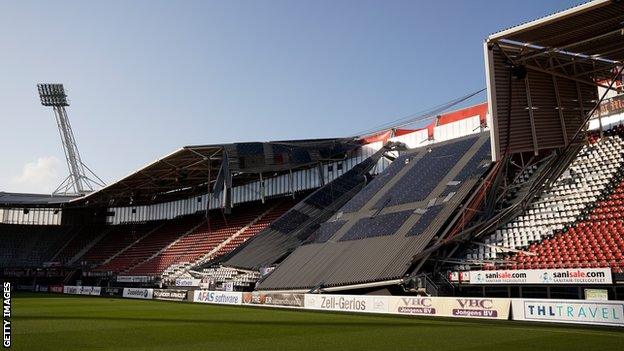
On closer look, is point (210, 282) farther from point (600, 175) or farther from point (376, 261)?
point (600, 175)

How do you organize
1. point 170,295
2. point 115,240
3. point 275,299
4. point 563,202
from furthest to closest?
point 115,240 < point 170,295 < point 275,299 < point 563,202

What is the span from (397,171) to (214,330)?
30.6m

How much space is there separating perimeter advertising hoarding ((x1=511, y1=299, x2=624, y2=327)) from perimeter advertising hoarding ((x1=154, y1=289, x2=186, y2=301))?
28.8 meters

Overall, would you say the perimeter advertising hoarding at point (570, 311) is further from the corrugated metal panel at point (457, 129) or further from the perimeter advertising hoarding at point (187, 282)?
the perimeter advertising hoarding at point (187, 282)

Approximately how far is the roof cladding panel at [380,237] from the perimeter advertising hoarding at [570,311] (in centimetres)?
893

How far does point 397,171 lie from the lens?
4709cm

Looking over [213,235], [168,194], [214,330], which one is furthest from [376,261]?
[168,194]

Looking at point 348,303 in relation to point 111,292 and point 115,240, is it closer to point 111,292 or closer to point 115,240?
point 111,292

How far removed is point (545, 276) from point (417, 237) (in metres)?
9.04

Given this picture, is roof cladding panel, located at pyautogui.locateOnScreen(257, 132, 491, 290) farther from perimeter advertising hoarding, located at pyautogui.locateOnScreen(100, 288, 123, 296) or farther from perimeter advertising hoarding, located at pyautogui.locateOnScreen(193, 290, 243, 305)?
perimeter advertising hoarding, located at pyautogui.locateOnScreen(100, 288, 123, 296)

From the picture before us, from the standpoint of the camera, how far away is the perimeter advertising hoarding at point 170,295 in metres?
44.4

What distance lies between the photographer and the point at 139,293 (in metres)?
49.3

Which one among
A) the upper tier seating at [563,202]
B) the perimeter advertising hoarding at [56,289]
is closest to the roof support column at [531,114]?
the upper tier seating at [563,202]

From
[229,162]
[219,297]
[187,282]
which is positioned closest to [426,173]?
[229,162]
